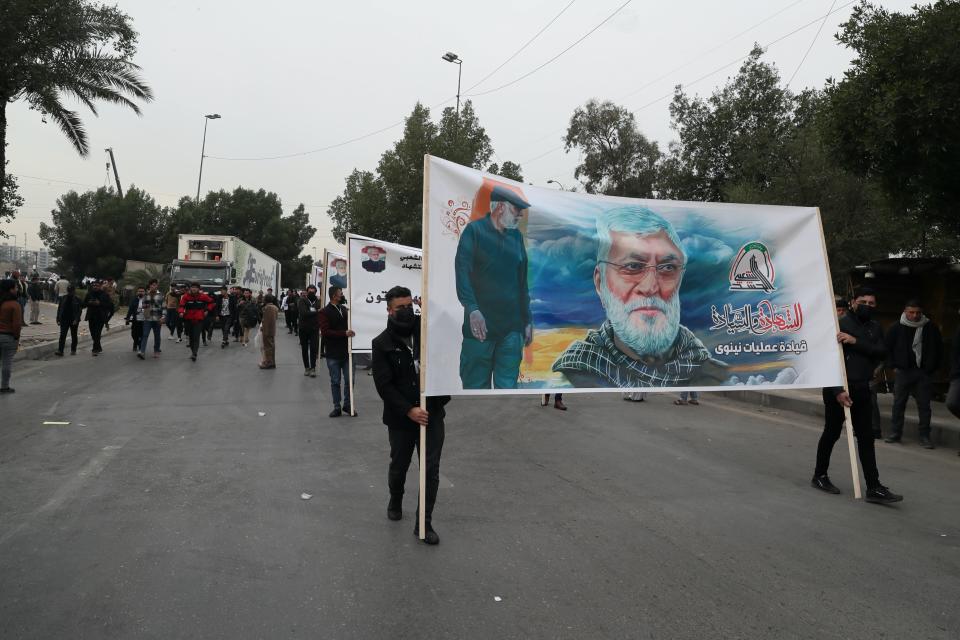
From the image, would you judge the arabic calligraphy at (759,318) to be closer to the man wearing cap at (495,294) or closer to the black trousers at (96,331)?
the man wearing cap at (495,294)

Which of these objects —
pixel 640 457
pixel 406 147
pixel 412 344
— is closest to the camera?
pixel 412 344

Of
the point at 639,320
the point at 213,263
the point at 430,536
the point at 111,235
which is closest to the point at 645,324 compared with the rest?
the point at 639,320

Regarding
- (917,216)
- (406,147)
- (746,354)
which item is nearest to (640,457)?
(746,354)

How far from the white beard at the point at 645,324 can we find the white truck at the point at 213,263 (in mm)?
24736

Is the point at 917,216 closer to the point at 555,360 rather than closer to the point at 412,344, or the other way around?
the point at 555,360

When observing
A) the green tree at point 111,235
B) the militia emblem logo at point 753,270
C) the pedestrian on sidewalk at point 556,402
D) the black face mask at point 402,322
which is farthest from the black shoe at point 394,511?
the green tree at point 111,235

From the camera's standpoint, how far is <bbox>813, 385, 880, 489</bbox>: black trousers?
6105mm

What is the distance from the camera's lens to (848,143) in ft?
34.8

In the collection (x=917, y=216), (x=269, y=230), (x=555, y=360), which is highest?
(x=269, y=230)

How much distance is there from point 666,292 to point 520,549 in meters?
2.55

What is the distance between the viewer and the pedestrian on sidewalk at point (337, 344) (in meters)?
10.3

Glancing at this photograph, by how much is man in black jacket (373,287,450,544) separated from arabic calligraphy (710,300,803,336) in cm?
268

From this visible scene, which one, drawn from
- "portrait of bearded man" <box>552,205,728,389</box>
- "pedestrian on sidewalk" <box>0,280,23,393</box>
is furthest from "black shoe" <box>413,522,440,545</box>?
"pedestrian on sidewalk" <box>0,280,23,393</box>

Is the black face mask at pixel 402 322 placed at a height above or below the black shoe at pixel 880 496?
above
